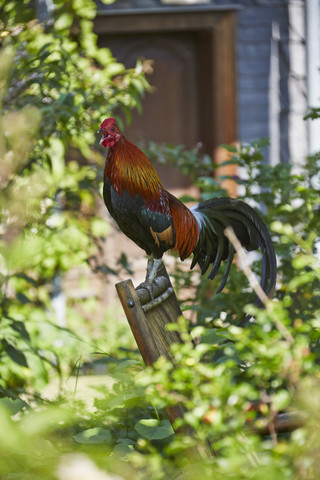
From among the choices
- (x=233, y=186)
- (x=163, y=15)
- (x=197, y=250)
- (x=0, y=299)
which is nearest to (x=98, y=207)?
(x=233, y=186)

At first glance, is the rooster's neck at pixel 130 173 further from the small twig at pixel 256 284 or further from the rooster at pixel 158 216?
the small twig at pixel 256 284

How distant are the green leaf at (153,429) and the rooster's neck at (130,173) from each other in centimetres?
64

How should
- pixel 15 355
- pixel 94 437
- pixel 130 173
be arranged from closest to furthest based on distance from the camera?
pixel 94 437
pixel 130 173
pixel 15 355

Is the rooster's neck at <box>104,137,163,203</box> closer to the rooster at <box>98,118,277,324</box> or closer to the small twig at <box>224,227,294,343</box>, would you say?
the rooster at <box>98,118,277,324</box>

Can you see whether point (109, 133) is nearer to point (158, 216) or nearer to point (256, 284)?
point (158, 216)

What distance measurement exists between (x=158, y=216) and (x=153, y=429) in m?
0.61

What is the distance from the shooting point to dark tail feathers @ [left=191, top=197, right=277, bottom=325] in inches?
78.5

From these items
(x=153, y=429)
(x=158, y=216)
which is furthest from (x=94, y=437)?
(x=158, y=216)

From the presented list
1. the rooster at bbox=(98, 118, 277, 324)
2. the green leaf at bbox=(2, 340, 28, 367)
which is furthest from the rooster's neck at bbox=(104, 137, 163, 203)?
the green leaf at bbox=(2, 340, 28, 367)

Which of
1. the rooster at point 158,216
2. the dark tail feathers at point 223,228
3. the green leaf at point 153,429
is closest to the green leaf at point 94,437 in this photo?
the green leaf at point 153,429

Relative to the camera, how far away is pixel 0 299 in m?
2.73

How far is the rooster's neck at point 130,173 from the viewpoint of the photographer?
5.94ft

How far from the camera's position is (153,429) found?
1660mm

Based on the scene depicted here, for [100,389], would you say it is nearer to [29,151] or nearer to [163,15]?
[29,151]
